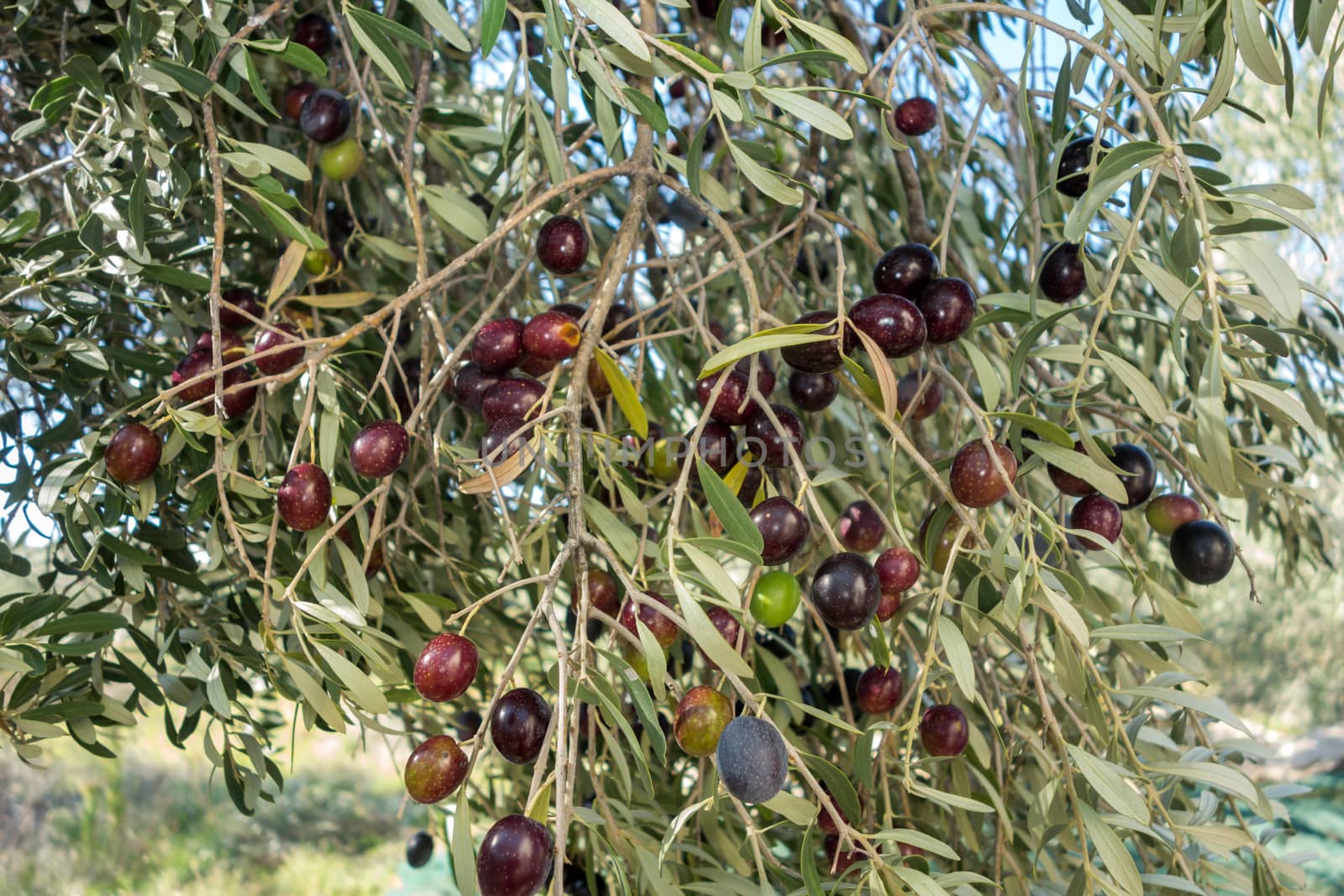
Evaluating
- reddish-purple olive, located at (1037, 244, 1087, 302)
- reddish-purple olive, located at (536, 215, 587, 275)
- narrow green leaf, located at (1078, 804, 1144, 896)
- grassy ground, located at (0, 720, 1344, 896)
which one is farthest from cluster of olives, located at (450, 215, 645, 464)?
grassy ground, located at (0, 720, 1344, 896)

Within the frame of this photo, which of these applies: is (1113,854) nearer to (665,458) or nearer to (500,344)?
(665,458)

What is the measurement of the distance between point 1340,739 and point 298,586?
473 cm

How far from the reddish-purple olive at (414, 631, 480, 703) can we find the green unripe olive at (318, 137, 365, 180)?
487mm

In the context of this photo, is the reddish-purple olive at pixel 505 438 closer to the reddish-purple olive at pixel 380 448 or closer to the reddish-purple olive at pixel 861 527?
the reddish-purple olive at pixel 380 448

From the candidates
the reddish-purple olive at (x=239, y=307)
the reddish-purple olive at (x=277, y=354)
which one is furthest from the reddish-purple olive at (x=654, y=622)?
the reddish-purple olive at (x=239, y=307)

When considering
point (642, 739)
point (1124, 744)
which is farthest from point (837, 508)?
point (1124, 744)

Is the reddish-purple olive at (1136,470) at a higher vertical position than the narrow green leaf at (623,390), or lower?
lower

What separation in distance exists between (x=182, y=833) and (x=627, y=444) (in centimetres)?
325

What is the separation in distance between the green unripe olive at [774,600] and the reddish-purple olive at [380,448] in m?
0.25

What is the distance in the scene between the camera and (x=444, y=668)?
0.60 metres

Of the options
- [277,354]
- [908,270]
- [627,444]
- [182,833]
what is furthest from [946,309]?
[182,833]

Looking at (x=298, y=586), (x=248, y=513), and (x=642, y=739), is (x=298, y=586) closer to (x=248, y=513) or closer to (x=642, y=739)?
(x=248, y=513)

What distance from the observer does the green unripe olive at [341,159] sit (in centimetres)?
90

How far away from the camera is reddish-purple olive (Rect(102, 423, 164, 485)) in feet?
2.27
